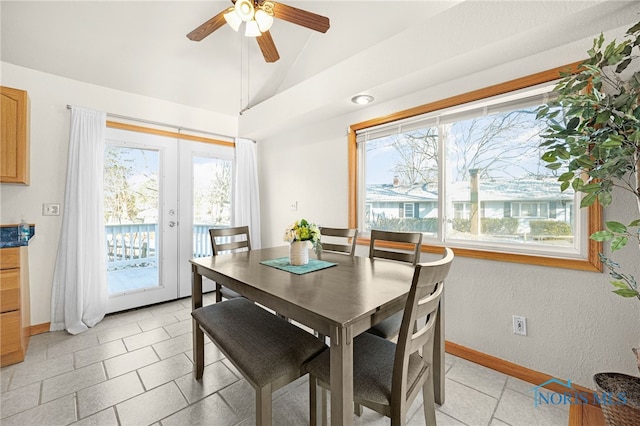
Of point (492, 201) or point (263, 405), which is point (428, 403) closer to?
point (263, 405)

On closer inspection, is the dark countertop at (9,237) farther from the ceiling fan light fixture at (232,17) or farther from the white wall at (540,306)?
the white wall at (540,306)

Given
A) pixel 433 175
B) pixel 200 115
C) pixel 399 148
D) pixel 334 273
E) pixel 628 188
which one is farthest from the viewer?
pixel 200 115

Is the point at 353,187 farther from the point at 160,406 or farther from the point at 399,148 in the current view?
the point at 160,406

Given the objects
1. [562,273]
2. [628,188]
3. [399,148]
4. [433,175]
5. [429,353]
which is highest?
[399,148]

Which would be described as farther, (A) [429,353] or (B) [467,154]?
(B) [467,154]

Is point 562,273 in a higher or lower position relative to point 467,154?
lower

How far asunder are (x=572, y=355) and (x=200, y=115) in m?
4.30

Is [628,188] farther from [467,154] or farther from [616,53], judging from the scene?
[467,154]

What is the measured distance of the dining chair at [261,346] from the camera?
116 cm

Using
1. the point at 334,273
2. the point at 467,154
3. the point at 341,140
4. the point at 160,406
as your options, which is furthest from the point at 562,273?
the point at 160,406

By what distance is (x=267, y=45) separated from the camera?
7.25ft

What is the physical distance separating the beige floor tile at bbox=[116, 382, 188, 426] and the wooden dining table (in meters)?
0.19

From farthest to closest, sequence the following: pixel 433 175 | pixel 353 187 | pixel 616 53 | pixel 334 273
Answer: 1. pixel 353 187
2. pixel 433 175
3. pixel 334 273
4. pixel 616 53

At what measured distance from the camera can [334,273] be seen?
1.67 m
